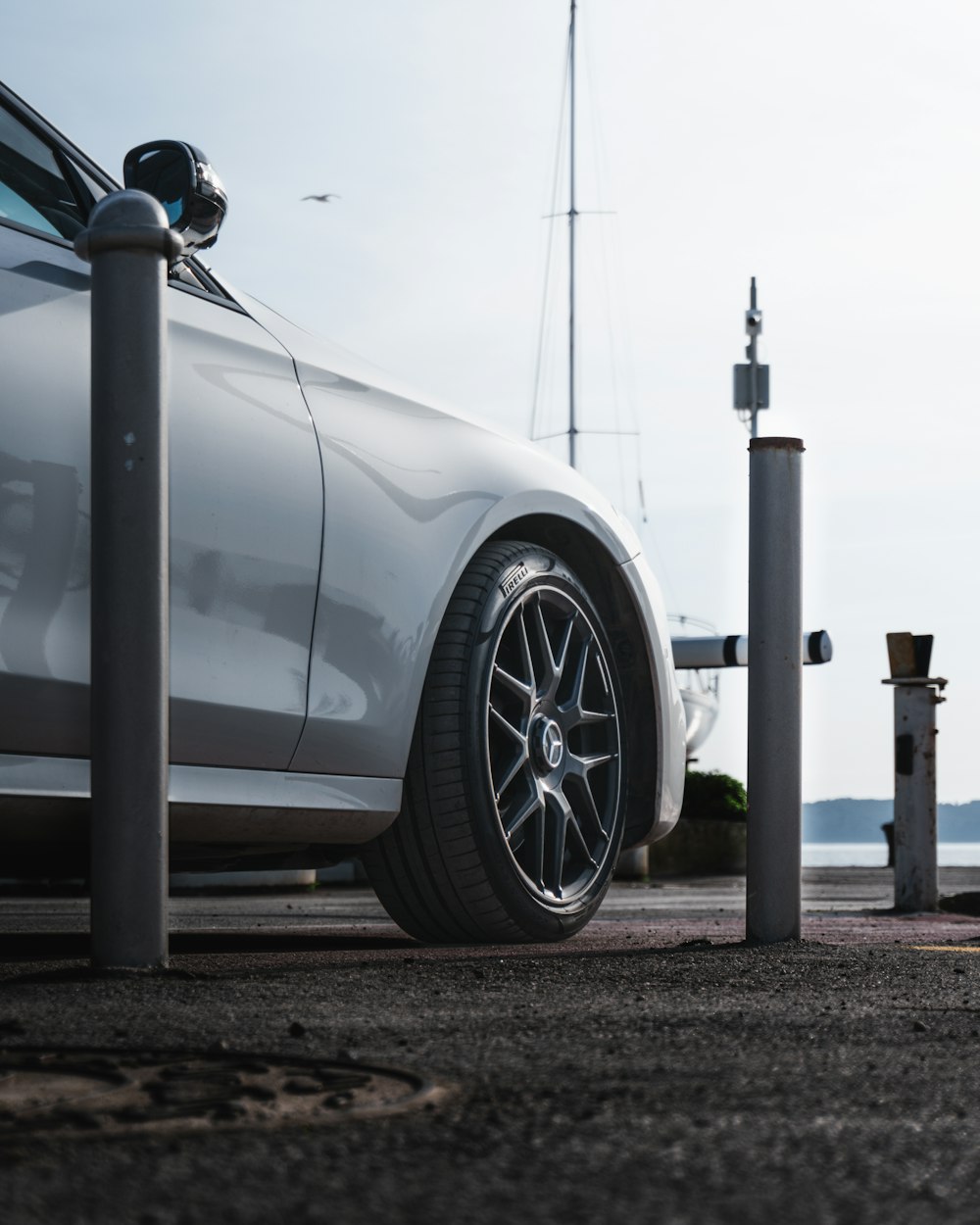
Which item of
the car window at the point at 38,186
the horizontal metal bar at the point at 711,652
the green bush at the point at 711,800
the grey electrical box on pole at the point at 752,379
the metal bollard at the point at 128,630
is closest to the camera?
the metal bollard at the point at 128,630

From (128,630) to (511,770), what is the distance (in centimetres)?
118

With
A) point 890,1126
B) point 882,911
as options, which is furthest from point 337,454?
point 882,911

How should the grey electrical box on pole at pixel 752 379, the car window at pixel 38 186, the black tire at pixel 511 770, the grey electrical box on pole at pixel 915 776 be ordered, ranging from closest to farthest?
the car window at pixel 38 186 < the black tire at pixel 511 770 < the grey electrical box on pole at pixel 915 776 < the grey electrical box on pole at pixel 752 379

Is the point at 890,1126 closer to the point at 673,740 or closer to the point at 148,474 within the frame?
the point at 148,474

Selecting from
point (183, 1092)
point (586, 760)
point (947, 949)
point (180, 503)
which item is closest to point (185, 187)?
point (180, 503)

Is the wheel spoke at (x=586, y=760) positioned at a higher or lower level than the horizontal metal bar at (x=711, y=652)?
lower

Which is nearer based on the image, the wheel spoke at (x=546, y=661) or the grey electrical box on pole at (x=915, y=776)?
the wheel spoke at (x=546, y=661)

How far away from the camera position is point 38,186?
128 inches

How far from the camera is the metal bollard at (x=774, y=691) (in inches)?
156

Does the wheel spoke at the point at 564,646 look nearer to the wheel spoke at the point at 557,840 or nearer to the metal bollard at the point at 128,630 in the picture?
the wheel spoke at the point at 557,840

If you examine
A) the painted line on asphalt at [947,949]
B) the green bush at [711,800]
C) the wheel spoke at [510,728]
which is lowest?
A: the green bush at [711,800]

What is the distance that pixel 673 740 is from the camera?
14.8ft

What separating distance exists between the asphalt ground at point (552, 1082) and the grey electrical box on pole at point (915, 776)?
3639 mm

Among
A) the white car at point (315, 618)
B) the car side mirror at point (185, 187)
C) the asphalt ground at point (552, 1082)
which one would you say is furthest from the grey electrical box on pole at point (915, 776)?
the car side mirror at point (185, 187)
